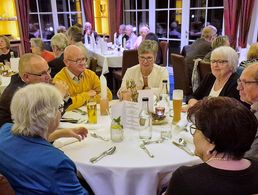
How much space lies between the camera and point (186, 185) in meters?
0.95

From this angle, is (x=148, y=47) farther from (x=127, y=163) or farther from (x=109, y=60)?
(x=109, y=60)

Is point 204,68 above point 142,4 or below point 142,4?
below

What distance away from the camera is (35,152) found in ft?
3.76

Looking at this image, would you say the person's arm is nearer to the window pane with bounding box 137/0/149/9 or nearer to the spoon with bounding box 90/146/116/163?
the spoon with bounding box 90/146/116/163

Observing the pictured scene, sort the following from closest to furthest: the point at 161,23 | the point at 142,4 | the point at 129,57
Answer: the point at 129,57
the point at 161,23
the point at 142,4

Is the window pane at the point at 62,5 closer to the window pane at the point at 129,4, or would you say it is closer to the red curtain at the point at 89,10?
the red curtain at the point at 89,10

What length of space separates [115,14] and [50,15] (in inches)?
72.8

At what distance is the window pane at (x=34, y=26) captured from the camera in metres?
7.53

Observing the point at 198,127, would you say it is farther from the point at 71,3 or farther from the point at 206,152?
the point at 71,3

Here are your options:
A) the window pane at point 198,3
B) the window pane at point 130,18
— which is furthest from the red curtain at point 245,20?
the window pane at point 130,18

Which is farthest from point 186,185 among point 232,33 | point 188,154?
point 232,33

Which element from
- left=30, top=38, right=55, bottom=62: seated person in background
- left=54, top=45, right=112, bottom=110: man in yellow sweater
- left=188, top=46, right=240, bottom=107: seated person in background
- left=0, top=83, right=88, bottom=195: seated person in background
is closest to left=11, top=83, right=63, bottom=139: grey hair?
left=0, top=83, right=88, bottom=195: seated person in background

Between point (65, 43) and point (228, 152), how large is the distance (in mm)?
3507

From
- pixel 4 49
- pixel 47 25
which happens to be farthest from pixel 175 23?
pixel 4 49
